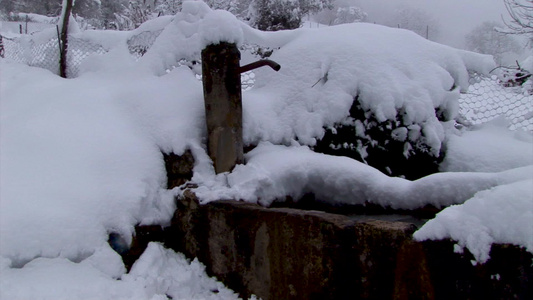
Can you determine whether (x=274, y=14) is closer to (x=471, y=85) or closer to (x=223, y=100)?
(x=471, y=85)

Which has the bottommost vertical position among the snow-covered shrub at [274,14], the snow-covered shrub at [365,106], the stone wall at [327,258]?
the stone wall at [327,258]

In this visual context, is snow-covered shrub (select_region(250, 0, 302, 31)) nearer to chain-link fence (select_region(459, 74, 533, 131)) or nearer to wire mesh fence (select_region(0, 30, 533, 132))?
wire mesh fence (select_region(0, 30, 533, 132))

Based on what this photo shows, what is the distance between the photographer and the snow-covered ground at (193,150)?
230cm

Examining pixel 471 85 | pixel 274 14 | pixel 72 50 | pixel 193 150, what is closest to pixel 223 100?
pixel 193 150

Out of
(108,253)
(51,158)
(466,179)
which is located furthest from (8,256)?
(466,179)

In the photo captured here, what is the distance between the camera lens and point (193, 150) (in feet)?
10.5

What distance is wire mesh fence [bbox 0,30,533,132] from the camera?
3842mm

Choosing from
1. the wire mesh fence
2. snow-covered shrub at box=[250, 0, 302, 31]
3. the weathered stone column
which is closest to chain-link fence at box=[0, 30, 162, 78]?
the wire mesh fence

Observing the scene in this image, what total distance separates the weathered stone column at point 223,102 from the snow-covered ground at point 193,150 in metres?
0.11

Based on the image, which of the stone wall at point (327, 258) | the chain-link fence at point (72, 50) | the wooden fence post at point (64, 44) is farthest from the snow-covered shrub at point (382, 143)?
the wooden fence post at point (64, 44)

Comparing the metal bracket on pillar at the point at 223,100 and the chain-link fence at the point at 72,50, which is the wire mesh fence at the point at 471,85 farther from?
the metal bracket on pillar at the point at 223,100

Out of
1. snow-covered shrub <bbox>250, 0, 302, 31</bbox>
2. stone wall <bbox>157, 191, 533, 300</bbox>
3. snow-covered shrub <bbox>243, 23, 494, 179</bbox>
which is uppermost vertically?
snow-covered shrub <bbox>250, 0, 302, 31</bbox>

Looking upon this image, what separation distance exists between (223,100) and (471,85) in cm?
263

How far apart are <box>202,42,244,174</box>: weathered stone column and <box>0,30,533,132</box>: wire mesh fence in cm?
85
